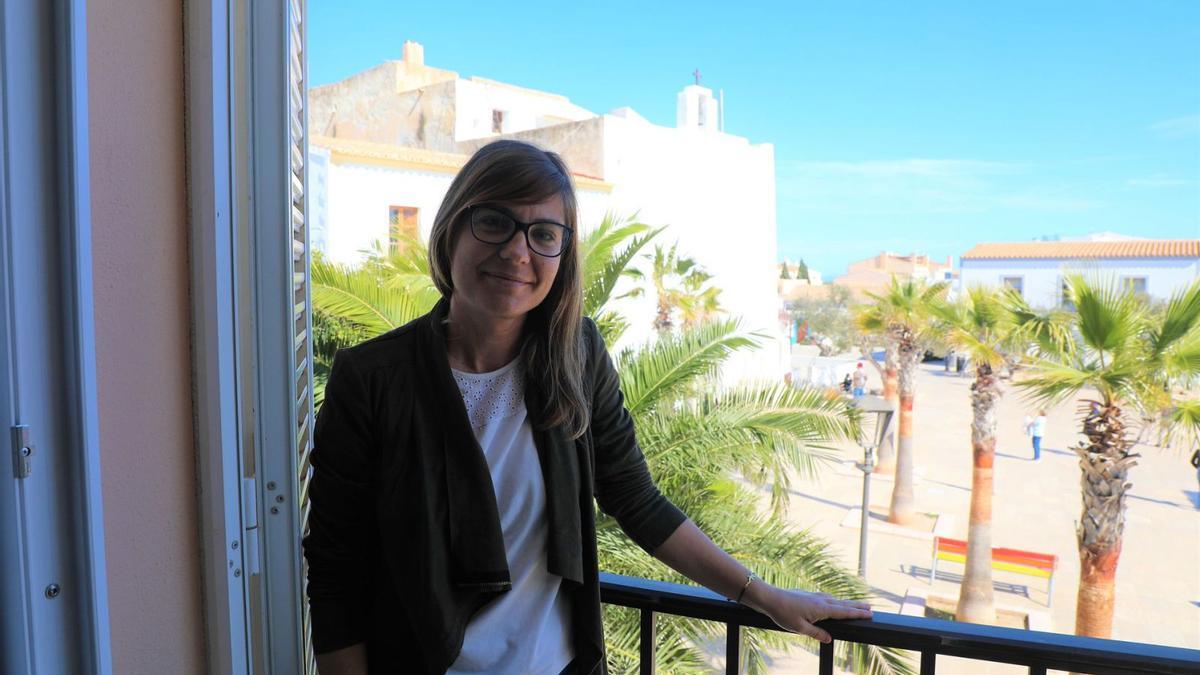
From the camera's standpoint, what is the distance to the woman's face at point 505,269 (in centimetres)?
108

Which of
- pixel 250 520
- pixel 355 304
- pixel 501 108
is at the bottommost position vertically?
pixel 250 520

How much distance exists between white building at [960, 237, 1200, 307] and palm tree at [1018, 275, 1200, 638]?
73.5ft

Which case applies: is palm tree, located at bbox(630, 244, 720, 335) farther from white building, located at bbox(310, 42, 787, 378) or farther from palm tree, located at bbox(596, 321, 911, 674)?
palm tree, located at bbox(596, 321, 911, 674)

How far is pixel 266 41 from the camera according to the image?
124 cm

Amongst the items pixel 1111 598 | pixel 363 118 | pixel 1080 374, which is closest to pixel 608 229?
pixel 1080 374

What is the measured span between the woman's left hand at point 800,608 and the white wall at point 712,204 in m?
17.3

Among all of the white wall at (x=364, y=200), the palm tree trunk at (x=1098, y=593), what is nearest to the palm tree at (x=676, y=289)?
the white wall at (x=364, y=200)

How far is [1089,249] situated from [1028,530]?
19948mm

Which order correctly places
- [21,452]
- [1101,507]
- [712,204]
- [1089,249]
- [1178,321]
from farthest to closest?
[1089,249], [712,204], [1101,507], [1178,321], [21,452]

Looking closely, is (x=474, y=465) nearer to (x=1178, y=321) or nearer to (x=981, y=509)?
(x=1178, y=321)

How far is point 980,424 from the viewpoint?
44.2 feet

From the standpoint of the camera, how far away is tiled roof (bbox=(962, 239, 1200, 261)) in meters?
31.7

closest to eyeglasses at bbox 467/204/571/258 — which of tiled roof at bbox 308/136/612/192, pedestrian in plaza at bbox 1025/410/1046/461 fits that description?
tiled roof at bbox 308/136/612/192

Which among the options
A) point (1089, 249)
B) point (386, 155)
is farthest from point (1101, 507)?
point (1089, 249)
